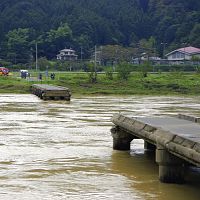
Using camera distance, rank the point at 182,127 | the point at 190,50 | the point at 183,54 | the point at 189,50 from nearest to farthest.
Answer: the point at 182,127, the point at 183,54, the point at 189,50, the point at 190,50

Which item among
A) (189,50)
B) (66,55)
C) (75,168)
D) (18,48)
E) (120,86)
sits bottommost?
(75,168)

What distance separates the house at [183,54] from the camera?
113 meters

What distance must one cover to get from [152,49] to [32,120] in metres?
93.7

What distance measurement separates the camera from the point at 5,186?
37.0 ft

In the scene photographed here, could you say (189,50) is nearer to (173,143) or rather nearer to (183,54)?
(183,54)

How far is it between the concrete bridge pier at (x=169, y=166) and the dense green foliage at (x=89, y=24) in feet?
298

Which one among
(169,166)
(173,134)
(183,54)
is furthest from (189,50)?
(173,134)

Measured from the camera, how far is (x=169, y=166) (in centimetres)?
1151

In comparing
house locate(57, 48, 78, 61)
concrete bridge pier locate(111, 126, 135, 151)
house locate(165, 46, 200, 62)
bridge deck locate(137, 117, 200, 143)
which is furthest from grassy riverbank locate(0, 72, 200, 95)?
house locate(165, 46, 200, 62)

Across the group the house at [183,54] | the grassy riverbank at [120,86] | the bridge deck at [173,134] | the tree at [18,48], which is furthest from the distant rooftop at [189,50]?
the bridge deck at [173,134]

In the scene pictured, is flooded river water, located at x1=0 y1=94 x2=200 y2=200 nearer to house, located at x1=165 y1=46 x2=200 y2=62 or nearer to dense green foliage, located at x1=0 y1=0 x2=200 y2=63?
dense green foliage, located at x1=0 y1=0 x2=200 y2=63

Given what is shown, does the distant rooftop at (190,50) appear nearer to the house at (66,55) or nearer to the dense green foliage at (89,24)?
the dense green foliage at (89,24)

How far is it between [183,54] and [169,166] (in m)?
103

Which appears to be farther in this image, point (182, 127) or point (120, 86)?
point (120, 86)
